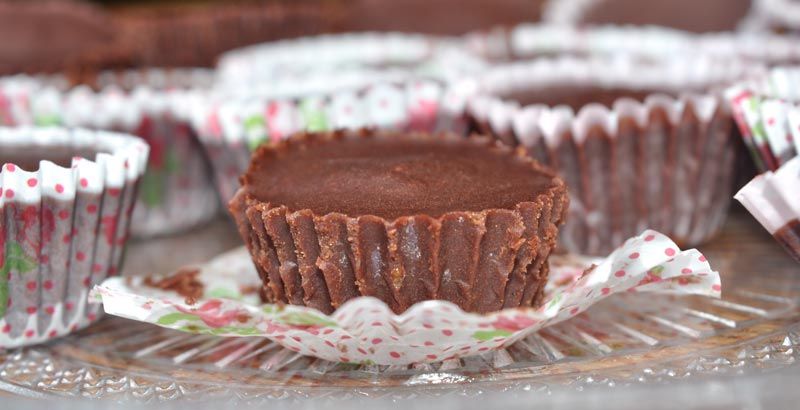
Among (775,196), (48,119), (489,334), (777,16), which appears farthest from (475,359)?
(777,16)

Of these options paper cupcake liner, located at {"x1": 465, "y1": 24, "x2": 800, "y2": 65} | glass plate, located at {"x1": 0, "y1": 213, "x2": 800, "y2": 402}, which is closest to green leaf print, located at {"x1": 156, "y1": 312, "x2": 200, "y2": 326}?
glass plate, located at {"x1": 0, "y1": 213, "x2": 800, "y2": 402}

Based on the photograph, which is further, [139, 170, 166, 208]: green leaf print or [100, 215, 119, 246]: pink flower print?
[139, 170, 166, 208]: green leaf print

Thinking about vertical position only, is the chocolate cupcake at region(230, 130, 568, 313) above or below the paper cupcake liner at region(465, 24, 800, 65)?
below

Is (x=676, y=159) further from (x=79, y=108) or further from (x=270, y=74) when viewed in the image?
(x=79, y=108)

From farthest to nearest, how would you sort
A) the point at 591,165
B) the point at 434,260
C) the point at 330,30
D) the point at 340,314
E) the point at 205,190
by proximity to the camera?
the point at 330,30, the point at 205,190, the point at 591,165, the point at 434,260, the point at 340,314

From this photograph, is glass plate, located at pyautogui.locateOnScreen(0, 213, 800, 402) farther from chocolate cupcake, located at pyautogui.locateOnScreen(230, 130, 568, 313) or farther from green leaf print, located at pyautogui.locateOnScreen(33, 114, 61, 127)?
green leaf print, located at pyautogui.locateOnScreen(33, 114, 61, 127)

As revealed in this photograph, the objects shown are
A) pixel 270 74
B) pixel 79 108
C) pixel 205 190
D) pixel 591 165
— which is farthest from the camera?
pixel 270 74

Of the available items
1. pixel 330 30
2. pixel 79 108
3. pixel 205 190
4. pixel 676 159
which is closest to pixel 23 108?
pixel 79 108

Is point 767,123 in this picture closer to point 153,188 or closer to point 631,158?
point 631,158
